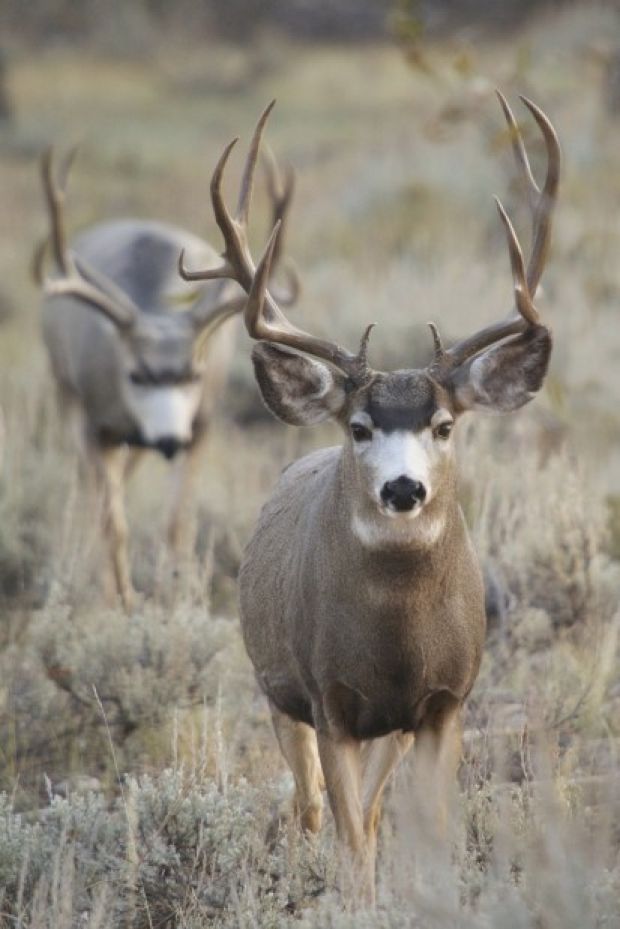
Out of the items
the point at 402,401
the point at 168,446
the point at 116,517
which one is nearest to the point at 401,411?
the point at 402,401

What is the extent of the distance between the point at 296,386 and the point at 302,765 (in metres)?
1.25

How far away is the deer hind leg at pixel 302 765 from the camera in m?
5.90

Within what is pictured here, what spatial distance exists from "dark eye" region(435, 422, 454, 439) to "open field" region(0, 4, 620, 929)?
924 mm

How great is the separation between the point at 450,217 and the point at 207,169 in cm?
823

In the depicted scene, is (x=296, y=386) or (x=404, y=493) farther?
(x=296, y=386)

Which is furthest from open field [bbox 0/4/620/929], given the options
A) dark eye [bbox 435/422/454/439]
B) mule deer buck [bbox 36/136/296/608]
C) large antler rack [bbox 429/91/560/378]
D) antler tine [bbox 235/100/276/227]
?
antler tine [bbox 235/100/276/227]

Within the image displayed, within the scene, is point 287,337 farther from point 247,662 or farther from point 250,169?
point 247,662

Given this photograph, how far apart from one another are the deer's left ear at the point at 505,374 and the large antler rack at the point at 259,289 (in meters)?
0.28

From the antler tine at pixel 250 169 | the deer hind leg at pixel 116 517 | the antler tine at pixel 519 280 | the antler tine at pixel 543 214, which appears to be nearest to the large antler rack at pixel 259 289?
the antler tine at pixel 250 169

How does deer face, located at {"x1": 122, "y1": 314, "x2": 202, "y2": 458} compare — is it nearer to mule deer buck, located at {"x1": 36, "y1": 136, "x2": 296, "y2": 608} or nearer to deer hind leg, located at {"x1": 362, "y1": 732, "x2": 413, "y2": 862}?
mule deer buck, located at {"x1": 36, "y1": 136, "x2": 296, "y2": 608}

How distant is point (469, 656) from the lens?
17.4 ft

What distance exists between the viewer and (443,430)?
521 cm

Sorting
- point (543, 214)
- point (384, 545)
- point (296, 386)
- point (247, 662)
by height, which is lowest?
point (247, 662)

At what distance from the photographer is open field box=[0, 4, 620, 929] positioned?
4.84m
